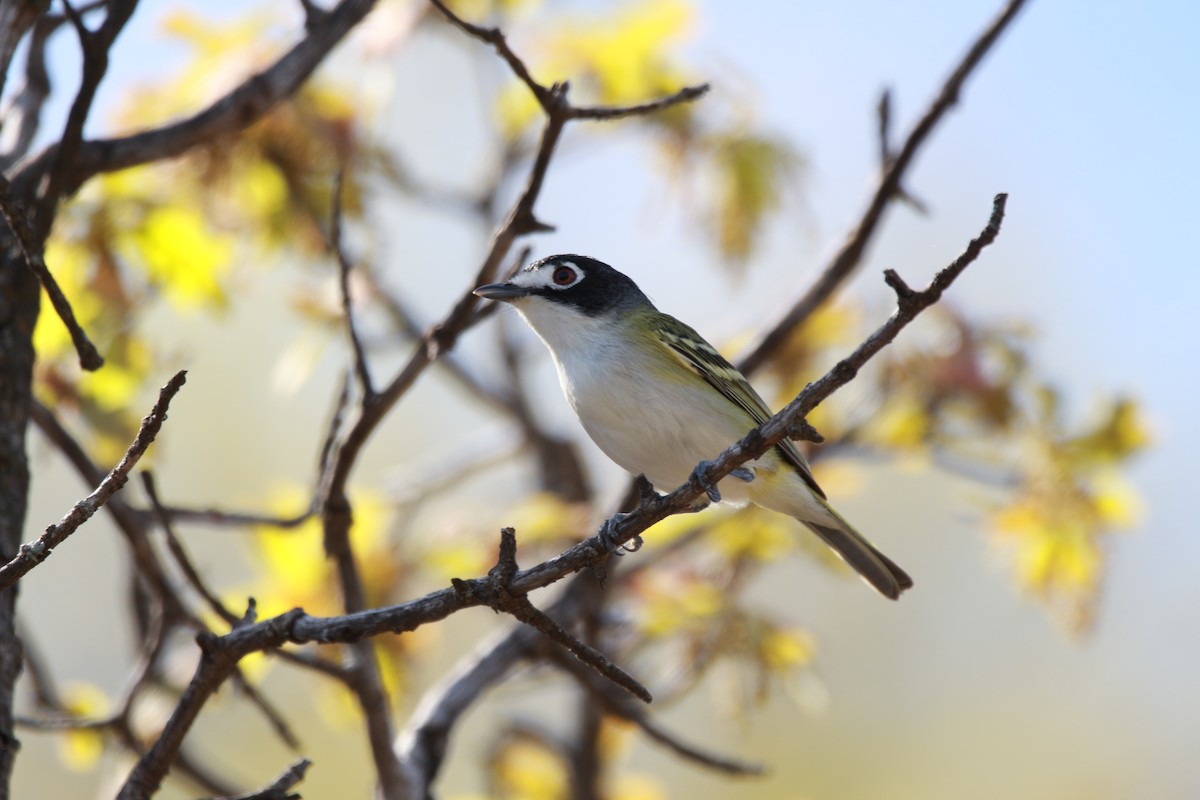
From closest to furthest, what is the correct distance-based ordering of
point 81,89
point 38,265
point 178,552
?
1. point 38,265
2. point 178,552
3. point 81,89

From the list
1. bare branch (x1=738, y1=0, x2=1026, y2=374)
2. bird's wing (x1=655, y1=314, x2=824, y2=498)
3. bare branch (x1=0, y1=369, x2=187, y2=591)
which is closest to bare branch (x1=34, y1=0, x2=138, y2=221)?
bare branch (x1=0, y1=369, x2=187, y2=591)

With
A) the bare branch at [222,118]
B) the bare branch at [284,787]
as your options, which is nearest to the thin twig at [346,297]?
the bare branch at [222,118]

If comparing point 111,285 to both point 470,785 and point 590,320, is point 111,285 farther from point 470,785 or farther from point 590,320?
point 470,785

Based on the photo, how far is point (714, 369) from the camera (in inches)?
163

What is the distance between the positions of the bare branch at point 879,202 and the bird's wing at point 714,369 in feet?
1.17

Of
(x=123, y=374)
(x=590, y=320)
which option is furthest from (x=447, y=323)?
(x=123, y=374)

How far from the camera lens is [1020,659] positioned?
39.4 ft

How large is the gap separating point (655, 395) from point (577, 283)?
0.67 metres

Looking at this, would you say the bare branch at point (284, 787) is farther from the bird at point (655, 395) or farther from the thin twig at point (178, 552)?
the bird at point (655, 395)

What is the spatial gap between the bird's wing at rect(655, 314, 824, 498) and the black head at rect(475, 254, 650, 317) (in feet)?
0.72

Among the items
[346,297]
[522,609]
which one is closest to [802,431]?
[522,609]

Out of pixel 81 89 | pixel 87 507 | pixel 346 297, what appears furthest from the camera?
pixel 346 297

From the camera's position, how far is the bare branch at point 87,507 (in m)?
1.96

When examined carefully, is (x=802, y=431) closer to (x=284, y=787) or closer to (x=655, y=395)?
(x=284, y=787)
